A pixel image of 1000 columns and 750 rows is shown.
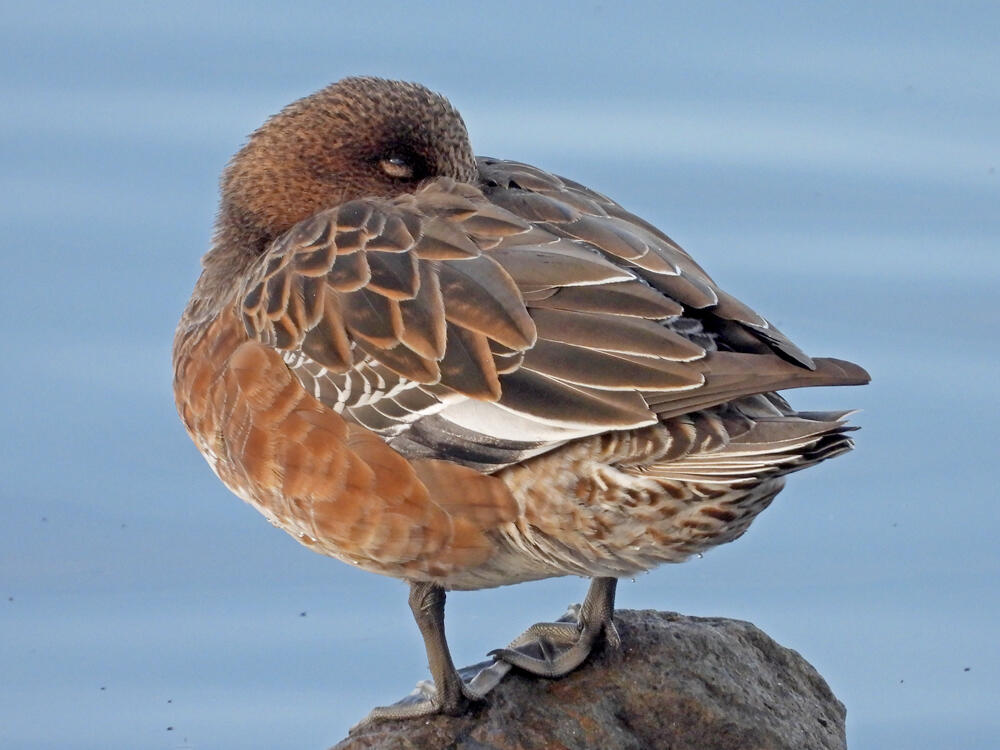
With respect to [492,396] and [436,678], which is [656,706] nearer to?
[436,678]

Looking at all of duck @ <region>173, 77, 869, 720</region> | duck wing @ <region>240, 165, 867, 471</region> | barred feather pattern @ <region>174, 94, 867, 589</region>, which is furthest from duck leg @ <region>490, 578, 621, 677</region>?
duck wing @ <region>240, 165, 867, 471</region>

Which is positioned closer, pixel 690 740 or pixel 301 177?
pixel 690 740

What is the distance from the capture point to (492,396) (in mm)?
4164

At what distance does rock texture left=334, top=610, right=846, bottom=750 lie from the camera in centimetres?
451

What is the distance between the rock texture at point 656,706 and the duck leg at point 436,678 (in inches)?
1.1

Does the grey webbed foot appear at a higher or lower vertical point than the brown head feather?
lower

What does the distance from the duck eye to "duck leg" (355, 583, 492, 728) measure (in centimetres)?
119

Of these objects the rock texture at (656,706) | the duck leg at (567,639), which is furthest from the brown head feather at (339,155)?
the rock texture at (656,706)

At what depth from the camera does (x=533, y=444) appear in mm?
4102

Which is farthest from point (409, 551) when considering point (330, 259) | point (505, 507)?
point (330, 259)

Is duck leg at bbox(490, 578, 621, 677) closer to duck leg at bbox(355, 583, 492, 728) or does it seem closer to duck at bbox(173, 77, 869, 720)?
duck at bbox(173, 77, 869, 720)

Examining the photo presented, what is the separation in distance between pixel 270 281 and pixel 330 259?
0.70 ft

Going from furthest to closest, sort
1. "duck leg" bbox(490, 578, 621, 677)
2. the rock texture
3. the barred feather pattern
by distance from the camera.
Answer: "duck leg" bbox(490, 578, 621, 677) → the rock texture → the barred feather pattern

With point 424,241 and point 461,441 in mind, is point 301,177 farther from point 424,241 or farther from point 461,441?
point 461,441
